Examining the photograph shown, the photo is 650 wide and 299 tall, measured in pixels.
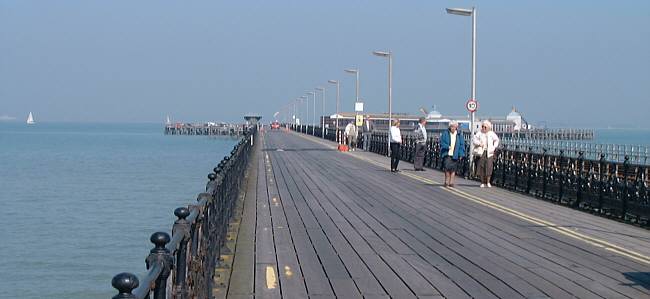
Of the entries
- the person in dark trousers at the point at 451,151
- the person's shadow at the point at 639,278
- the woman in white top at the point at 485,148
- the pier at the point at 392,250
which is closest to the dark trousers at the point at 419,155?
the person in dark trousers at the point at 451,151

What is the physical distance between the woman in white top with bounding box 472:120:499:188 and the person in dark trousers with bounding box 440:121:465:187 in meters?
0.50

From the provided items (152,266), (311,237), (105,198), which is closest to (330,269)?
(311,237)

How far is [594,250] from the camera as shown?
13227 mm

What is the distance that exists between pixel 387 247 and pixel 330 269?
7.24 ft

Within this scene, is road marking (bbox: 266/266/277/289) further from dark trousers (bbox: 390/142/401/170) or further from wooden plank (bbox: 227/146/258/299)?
dark trousers (bbox: 390/142/401/170)

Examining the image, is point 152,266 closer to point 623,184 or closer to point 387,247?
point 387,247

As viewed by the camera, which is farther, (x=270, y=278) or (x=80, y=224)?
(x=80, y=224)

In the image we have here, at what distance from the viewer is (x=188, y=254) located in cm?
684

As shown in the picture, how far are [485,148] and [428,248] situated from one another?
41.7 feet

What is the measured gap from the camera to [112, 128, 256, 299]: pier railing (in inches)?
167

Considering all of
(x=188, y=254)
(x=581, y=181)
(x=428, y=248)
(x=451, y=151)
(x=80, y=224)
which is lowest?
(x=80, y=224)

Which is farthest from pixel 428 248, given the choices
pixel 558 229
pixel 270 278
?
pixel 558 229

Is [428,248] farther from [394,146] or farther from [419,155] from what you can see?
[419,155]

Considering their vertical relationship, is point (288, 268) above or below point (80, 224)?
above
